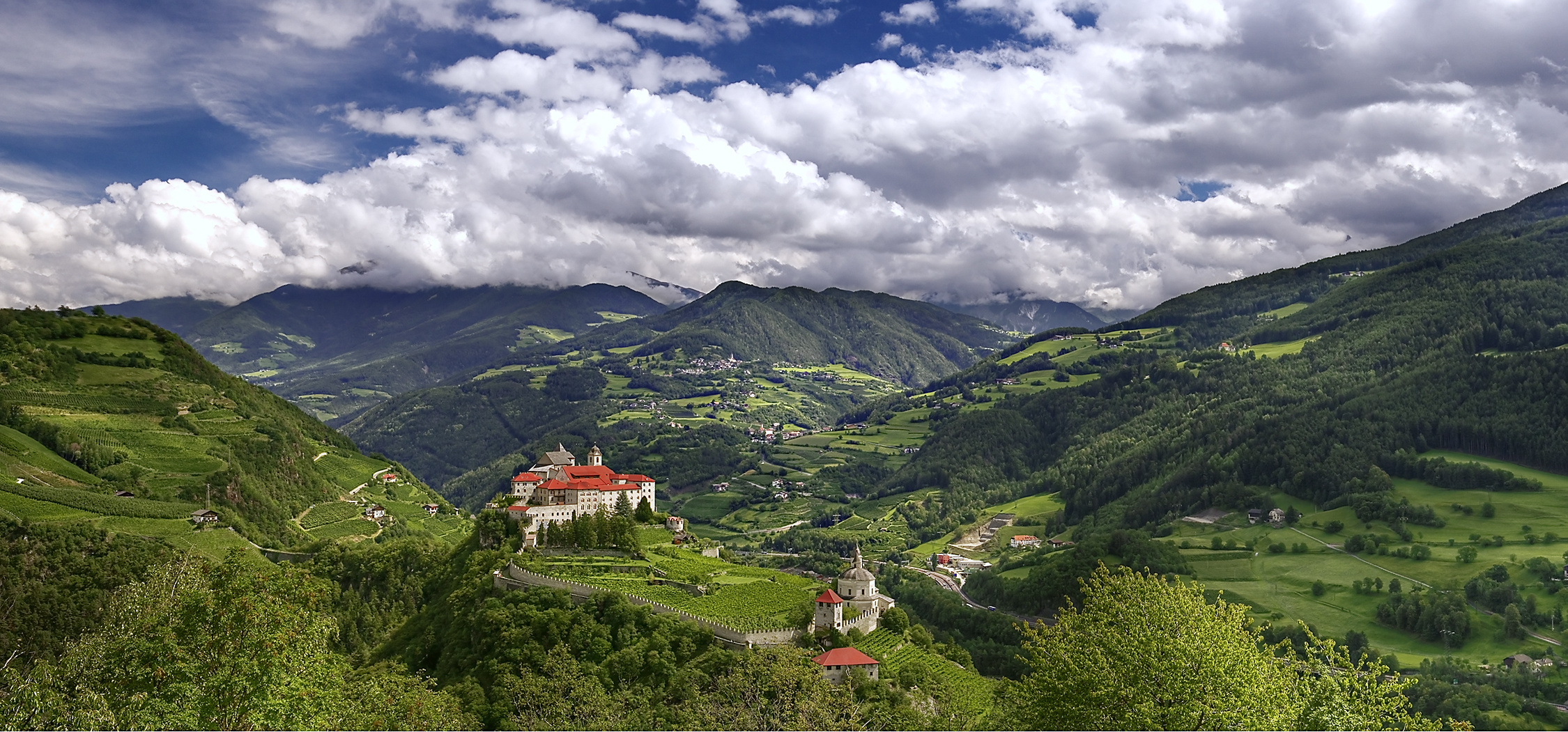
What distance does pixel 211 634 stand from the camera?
28094 mm

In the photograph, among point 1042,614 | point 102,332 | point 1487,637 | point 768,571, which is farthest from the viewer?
point 102,332

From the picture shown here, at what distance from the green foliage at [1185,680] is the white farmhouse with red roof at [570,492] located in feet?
213

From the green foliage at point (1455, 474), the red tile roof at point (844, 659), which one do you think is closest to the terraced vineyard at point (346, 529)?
the red tile roof at point (844, 659)

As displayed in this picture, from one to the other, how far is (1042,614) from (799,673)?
3614 inches

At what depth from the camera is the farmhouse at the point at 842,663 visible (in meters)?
58.8

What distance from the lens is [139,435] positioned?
431 feet

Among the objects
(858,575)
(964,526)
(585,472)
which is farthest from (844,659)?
(964,526)

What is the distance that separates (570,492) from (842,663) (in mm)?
47754

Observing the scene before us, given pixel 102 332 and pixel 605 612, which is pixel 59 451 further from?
pixel 605 612

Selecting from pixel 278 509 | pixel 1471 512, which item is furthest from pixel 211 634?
pixel 1471 512

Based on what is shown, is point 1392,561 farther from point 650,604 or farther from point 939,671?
point 650,604

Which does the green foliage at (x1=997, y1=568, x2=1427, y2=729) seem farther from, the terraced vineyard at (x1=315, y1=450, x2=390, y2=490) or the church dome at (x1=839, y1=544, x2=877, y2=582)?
the terraced vineyard at (x1=315, y1=450, x2=390, y2=490)

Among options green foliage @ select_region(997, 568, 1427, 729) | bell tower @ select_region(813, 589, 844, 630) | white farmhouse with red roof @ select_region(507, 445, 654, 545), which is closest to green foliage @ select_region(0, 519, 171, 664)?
white farmhouse with red roof @ select_region(507, 445, 654, 545)

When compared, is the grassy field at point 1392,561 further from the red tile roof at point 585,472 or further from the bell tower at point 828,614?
the red tile roof at point 585,472
